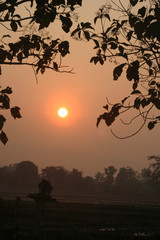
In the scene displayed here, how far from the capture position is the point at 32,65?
4.73 metres

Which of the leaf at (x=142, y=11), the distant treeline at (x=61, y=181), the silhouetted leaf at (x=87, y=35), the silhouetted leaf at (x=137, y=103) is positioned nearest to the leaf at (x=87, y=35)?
the silhouetted leaf at (x=87, y=35)

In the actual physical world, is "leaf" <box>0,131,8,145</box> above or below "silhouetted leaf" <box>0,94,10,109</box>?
below

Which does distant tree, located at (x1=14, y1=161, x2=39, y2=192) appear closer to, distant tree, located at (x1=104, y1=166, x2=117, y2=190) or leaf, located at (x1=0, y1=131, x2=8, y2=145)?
distant tree, located at (x1=104, y1=166, x2=117, y2=190)

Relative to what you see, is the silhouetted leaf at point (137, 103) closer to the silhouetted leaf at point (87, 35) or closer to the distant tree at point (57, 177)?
the silhouetted leaf at point (87, 35)

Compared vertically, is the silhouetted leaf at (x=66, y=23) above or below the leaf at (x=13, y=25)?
below

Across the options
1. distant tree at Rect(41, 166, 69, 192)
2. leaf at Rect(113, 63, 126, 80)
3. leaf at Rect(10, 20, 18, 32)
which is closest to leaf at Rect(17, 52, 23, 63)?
leaf at Rect(10, 20, 18, 32)

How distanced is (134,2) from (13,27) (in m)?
1.44

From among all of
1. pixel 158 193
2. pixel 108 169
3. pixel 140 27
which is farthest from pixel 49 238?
pixel 108 169

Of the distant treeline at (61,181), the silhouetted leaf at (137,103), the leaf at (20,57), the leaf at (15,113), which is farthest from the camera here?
the distant treeline at (61,181)

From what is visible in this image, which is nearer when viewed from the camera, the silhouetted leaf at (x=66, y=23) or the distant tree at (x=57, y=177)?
the silhouetted leaf at (x=66, y=23)

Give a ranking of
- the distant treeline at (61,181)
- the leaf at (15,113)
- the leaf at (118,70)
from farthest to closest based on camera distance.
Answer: the distant treeline at (61,181), the leaf at (15,113), the leaf at (118,70)

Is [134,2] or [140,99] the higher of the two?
[134,2]

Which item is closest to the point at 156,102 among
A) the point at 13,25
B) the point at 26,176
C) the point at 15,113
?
the point at 15,113

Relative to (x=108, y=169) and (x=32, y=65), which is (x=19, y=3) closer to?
(x=32, y=65)
